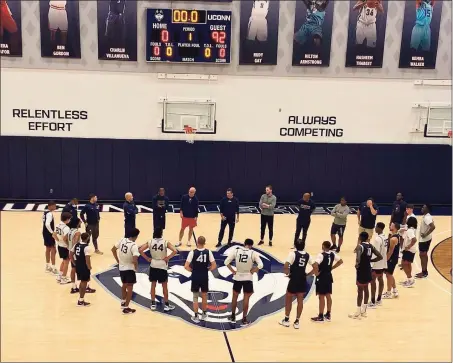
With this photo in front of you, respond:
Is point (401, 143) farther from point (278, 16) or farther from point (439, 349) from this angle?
point (439, 349)

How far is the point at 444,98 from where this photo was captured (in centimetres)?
2308

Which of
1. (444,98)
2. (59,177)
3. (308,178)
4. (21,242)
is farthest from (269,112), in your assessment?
(21,242)

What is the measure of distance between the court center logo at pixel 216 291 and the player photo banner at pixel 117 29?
367 inches

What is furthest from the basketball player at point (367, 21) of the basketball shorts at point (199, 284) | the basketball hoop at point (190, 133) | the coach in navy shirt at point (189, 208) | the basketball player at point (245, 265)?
the basketball shorts at point (199, 284)

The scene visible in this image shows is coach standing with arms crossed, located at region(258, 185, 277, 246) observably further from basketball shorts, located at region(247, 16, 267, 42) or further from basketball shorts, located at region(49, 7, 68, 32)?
basketball shorts, located at region(49, 7, 68, 32)

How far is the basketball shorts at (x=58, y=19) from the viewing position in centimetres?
2104

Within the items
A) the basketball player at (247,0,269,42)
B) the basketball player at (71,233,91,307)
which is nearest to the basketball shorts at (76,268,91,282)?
the basketball player at (71,233,91,307)

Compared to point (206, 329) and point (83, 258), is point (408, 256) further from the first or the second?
point (83, 258)

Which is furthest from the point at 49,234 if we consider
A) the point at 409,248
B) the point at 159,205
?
the point at 409,248

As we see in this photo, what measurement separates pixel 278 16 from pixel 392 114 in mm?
6244

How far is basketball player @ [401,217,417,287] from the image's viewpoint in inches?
543

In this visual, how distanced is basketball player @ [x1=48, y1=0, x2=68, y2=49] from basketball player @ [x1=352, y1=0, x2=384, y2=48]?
11.2m

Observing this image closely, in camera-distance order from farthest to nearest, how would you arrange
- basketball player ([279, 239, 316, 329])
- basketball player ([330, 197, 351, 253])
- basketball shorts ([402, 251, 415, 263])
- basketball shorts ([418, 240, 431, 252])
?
basketball player ([330, 197, 351, 253]) → basketball shorts ([418, 240, 431, 252]) → basketball shorts ([402, 251, 415, 263]) → basketball player ([279, 239, 316, 329])

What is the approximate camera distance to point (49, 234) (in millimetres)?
14062
